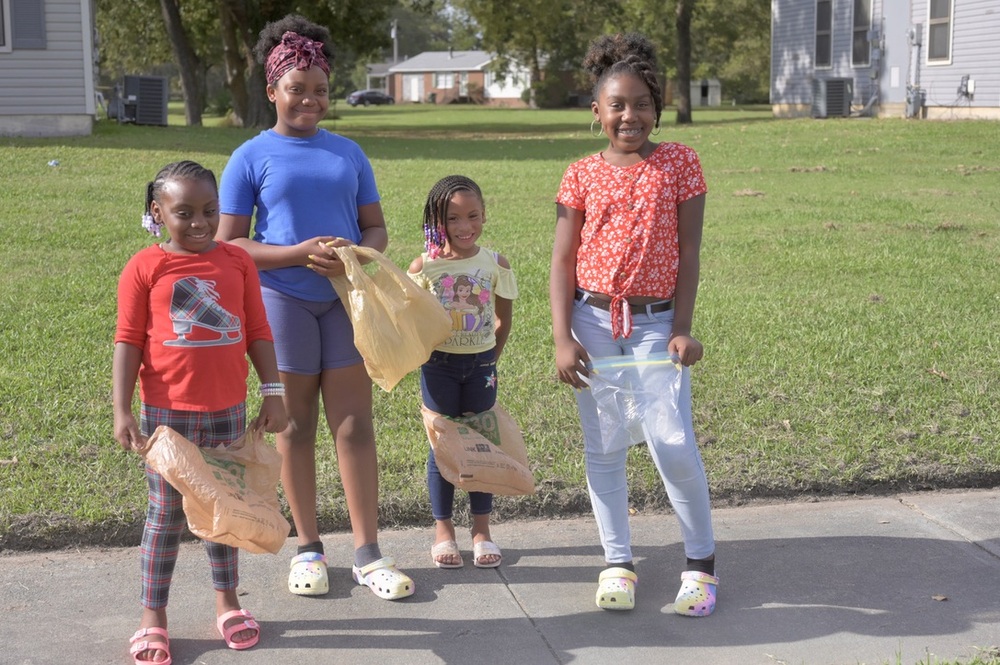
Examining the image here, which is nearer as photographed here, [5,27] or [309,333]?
[309,333]

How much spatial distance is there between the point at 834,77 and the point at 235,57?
15983 mm

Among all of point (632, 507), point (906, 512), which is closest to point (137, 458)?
point (632, 507)

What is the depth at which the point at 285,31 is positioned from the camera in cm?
384

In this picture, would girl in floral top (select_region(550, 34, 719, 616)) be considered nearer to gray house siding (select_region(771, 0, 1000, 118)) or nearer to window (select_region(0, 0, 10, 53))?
window (select_region(0, 0, 10, 53))

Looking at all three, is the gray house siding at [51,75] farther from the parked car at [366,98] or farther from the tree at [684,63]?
the parked car at [366,98]

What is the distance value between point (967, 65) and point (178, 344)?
24.1m

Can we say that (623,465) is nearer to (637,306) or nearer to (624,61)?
(637,306)

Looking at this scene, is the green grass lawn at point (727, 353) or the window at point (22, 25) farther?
the window at point (22, 25)

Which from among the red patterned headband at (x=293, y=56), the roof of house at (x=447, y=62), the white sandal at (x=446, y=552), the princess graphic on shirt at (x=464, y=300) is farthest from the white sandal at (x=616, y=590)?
the roof of house at (x=447, y=62)

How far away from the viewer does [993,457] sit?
16.6 ft

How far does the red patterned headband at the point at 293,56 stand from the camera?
375 cm

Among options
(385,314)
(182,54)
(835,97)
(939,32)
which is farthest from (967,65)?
(385,314)

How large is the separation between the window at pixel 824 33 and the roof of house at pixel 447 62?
6302cm

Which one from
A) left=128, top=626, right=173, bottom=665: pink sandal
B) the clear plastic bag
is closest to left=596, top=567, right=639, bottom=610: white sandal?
the clear plastic bag
